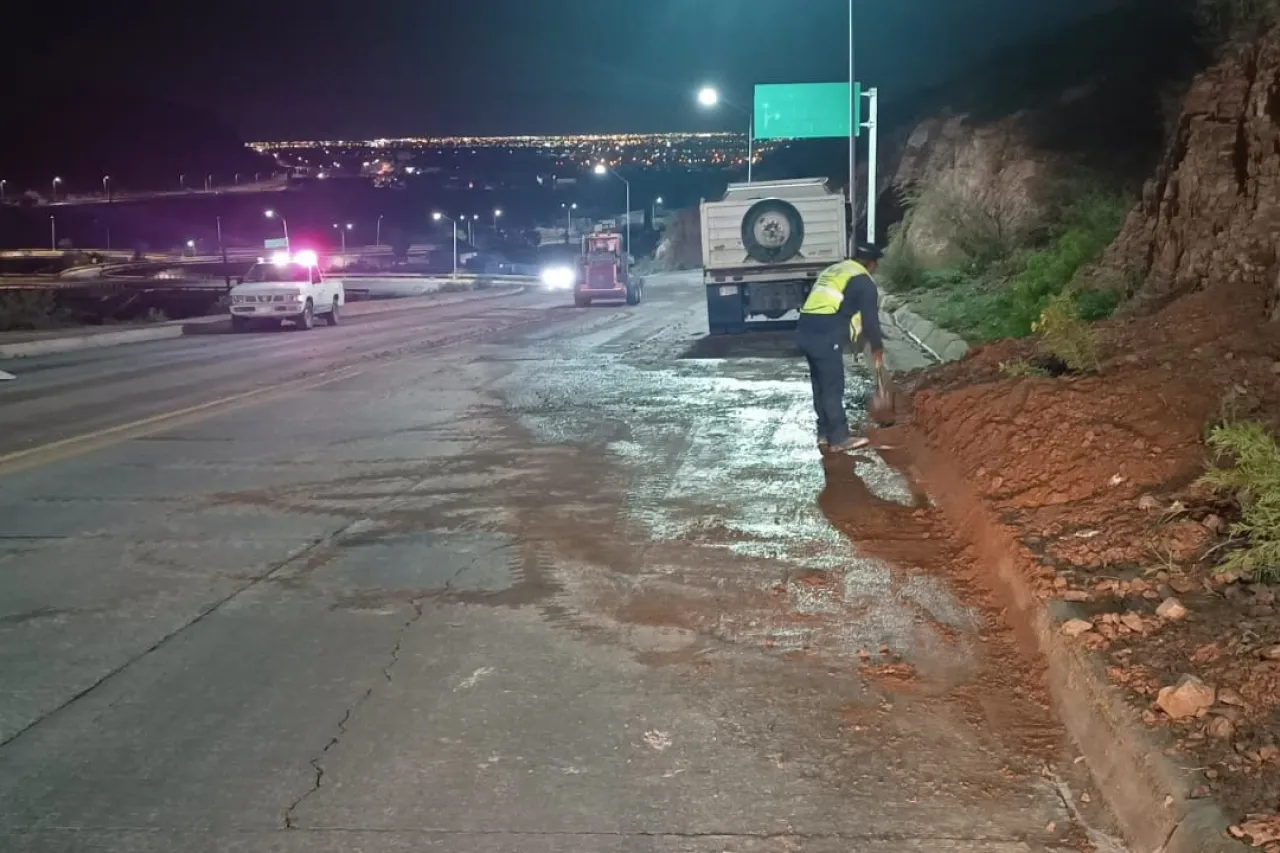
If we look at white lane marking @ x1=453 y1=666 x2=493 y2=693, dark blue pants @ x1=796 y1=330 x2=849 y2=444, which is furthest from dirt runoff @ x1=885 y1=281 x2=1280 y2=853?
white lane marking @ x1=453 y1=666 x2=493 y2=693

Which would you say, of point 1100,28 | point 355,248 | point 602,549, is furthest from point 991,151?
point 355,248

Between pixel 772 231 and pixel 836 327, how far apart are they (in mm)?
12328

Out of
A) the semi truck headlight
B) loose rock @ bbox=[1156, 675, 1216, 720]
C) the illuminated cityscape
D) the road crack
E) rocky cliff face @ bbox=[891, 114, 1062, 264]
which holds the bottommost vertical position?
the road crack

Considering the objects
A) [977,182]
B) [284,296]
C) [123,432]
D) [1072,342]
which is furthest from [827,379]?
[977,182]

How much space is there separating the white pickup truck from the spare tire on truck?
13.7m

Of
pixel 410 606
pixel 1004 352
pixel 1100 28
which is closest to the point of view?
pixel 410 606

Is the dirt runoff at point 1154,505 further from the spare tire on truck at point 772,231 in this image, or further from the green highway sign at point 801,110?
the green highway sign at point 801,110

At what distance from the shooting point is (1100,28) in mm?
39531

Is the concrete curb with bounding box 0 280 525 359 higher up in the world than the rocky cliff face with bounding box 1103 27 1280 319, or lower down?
lower down

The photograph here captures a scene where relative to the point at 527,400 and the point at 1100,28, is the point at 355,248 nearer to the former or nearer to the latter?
the point at 1100,28

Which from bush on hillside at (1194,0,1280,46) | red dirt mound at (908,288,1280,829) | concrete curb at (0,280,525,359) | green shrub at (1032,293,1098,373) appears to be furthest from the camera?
concrete curb at (0,280,525,359)

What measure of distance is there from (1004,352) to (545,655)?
893cm

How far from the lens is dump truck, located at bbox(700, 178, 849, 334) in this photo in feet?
73.5

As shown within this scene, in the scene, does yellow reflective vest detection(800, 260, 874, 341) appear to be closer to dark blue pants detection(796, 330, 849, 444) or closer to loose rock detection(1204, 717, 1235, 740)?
dark blue pants detection(796, 330, 849, 444)
